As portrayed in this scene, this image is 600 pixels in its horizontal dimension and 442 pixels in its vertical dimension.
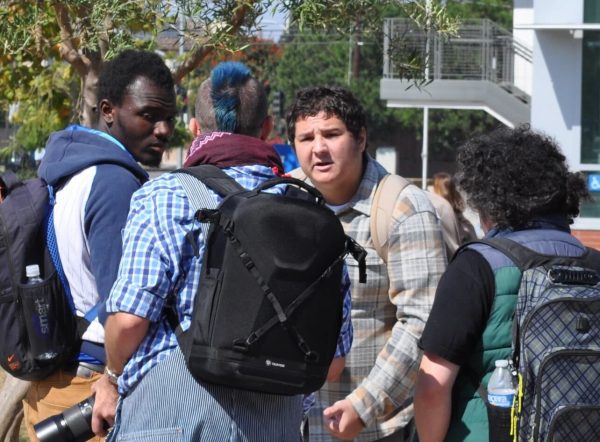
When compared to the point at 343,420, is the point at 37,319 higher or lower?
higher

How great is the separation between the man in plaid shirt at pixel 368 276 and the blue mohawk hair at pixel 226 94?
38.0 inches

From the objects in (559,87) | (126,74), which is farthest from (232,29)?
(559,87)

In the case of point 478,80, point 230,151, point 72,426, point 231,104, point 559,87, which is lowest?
point 72,426

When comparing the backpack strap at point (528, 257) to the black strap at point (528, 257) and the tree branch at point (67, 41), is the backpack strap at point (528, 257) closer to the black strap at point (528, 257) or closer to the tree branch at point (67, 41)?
the black strap at point (528, 257)

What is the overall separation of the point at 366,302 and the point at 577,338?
1051mm

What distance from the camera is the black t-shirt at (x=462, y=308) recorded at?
3.14m

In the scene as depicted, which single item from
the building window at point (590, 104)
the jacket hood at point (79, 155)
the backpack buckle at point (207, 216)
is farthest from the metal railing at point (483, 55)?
the backpack buckle at point (207, 216)

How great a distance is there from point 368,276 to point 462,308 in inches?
31.9

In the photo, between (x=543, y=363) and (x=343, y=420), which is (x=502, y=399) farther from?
(x=343, y=420)

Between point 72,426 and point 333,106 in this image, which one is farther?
point 333,106

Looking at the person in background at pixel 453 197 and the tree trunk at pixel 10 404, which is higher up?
the person in background at pixel 453 197

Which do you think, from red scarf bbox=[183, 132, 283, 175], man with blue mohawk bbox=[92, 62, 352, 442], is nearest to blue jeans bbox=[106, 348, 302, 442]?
man with blue mohawk bbox=[92, 62, 352, 442]

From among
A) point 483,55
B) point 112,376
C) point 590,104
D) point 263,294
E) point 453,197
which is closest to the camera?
point 263,294

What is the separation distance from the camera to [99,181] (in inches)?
137
